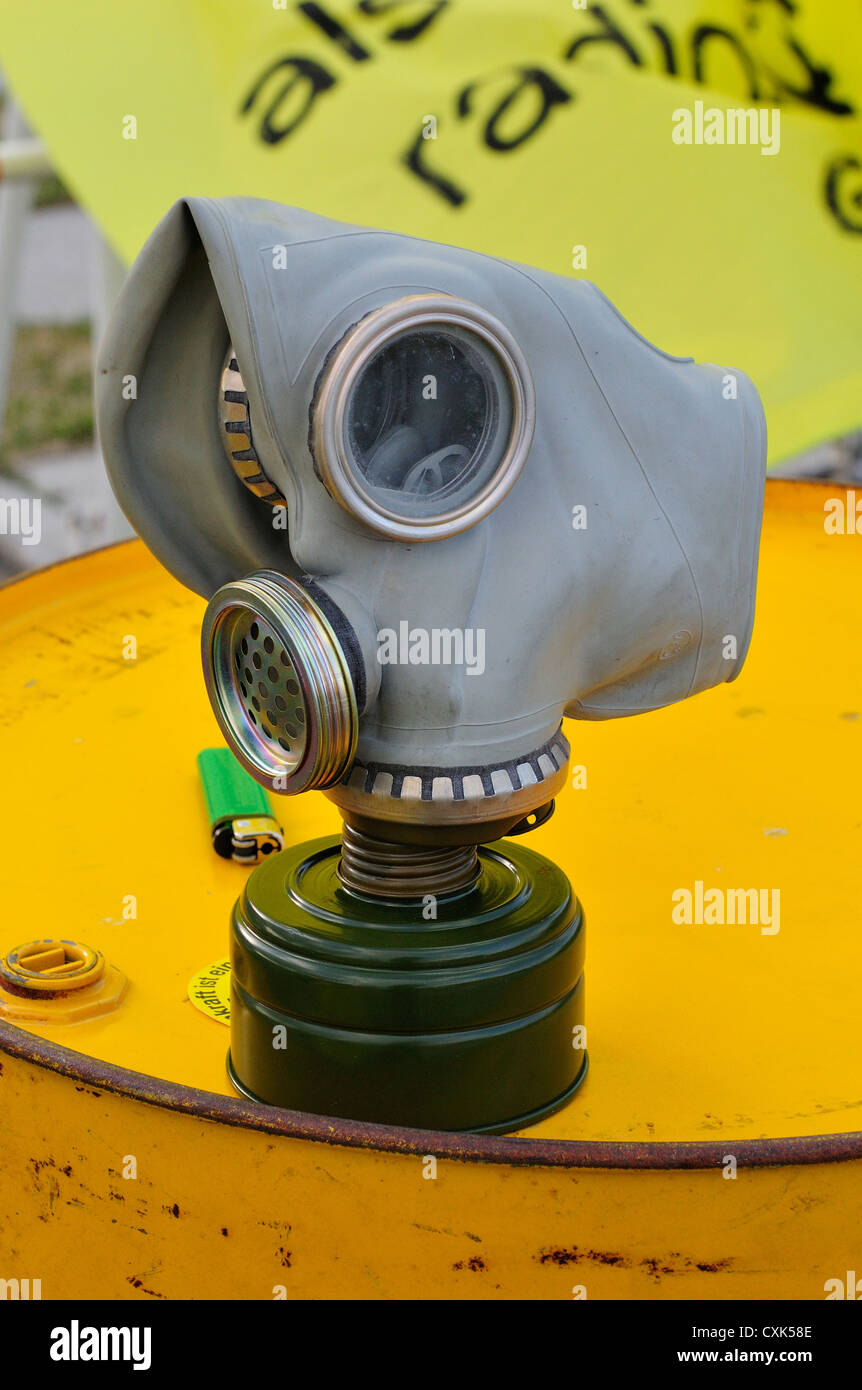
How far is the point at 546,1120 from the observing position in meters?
1.05

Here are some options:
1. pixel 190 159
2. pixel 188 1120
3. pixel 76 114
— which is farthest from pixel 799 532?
pixel 188 1120

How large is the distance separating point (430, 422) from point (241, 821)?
0.53 meters

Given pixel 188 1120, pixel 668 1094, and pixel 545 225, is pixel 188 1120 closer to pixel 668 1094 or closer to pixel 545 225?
pixel 668 1094

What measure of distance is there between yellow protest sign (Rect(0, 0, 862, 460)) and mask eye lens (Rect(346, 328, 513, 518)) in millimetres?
1497

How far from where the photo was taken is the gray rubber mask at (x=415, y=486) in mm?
922

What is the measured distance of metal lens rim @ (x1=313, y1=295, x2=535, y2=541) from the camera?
90 cm

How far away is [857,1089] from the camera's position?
106 centimetres

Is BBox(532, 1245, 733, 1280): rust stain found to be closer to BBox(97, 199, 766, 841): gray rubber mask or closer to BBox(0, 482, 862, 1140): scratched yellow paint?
BBox(0, 482, 862, 1140): scratched yellow paint

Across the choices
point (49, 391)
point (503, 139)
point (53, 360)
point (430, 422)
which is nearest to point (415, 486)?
point (430, 422)

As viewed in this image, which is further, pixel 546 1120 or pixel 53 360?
pixel 53 360

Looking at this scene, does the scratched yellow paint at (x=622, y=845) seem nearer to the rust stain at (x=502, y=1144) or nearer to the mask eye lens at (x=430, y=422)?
the rust stain at (x=502, y=1144)

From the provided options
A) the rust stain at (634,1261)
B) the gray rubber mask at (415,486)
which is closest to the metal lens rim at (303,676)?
the gray rubber mask at (415,486)

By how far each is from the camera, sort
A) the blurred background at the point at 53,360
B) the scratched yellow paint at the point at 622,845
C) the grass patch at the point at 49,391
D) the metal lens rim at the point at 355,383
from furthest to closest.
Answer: the grass patch at the point at 49,391 → the blurred background at the point at 53,360 → the scratched yellow paint at the point at 622,845 → the metal lens rim at the point at 355,383

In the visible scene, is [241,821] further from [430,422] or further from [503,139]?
[503,139]
